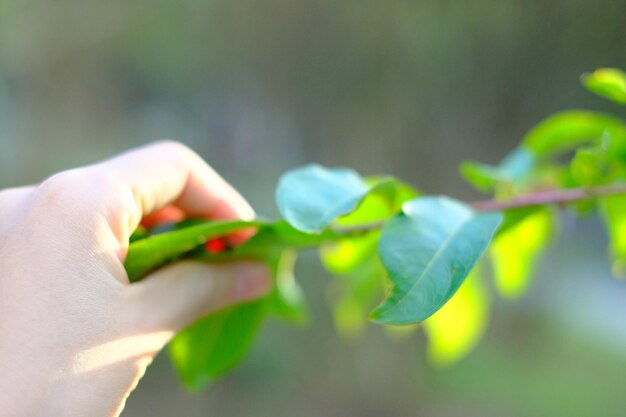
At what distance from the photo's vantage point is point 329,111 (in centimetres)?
199

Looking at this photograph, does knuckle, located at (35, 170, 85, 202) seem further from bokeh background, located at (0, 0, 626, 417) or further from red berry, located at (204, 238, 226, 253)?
bokeh background, located at (0, 0, 626, 417)

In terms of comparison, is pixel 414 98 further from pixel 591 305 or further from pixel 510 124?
pixel 591 305

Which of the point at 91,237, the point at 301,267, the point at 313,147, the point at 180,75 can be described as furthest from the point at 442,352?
the point at 180,75

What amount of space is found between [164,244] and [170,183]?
0.05m

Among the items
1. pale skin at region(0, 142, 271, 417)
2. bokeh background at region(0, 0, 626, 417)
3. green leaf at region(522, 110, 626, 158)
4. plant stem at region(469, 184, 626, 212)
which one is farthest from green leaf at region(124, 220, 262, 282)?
bokeh background at region(0, 0, 626, 417)

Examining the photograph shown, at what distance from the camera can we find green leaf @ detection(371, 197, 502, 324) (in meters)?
0.25

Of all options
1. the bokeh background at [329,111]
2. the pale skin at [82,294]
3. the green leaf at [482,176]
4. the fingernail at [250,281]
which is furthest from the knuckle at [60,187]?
A: the bokeh background at [329,111]

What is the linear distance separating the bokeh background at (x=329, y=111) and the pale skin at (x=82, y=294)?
1.35 meters

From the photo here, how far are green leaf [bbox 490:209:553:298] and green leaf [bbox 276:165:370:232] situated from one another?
14 cm

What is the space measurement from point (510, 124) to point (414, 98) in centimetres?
28

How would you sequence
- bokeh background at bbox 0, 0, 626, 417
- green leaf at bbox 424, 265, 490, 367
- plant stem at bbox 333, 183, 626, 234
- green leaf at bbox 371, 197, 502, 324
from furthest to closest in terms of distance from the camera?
bokeh background at bbox 0, 0, 626, 417, green leaf at bbox 424, 265, 490, 367, plant stem at bbox 333, 183, 626, 234, green leaf at bbox 371, 197, 502, 324

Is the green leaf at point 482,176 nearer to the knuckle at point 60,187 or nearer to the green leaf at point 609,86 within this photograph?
the green leaf at point 609,86

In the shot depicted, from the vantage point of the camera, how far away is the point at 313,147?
1964 millimetres

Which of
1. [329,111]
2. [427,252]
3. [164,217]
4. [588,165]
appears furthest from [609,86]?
[329,111]
